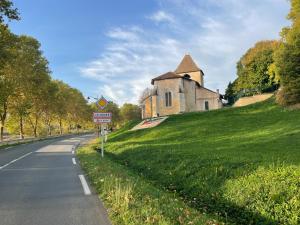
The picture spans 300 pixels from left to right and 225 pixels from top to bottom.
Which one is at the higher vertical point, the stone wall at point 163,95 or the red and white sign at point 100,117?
the stone wall at point 163,95

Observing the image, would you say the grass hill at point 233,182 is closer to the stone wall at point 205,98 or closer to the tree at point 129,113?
the stone wall at point 205,98

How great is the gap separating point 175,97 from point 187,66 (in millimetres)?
19386

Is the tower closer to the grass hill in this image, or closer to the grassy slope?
the grassy slope

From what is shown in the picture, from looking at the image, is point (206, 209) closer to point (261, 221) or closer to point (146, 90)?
point (261, 221)

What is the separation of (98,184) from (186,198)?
267 cm

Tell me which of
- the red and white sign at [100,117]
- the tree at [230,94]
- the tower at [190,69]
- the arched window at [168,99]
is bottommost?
the red and white sign at [100,117]

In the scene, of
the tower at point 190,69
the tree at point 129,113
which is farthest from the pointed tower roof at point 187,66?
the tree at point 129,113

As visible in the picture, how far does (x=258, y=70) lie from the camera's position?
234 ft

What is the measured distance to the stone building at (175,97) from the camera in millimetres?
60375

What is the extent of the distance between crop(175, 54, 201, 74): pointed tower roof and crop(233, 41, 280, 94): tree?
1019cm

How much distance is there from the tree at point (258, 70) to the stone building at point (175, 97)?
9.66m

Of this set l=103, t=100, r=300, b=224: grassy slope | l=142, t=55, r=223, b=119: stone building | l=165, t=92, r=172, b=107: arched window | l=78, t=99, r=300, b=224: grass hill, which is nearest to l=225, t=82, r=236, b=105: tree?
l=142, t=55, r=223, b=119: stone building

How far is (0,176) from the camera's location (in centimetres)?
1302

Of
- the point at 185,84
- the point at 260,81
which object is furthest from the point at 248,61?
the point at 185,84
